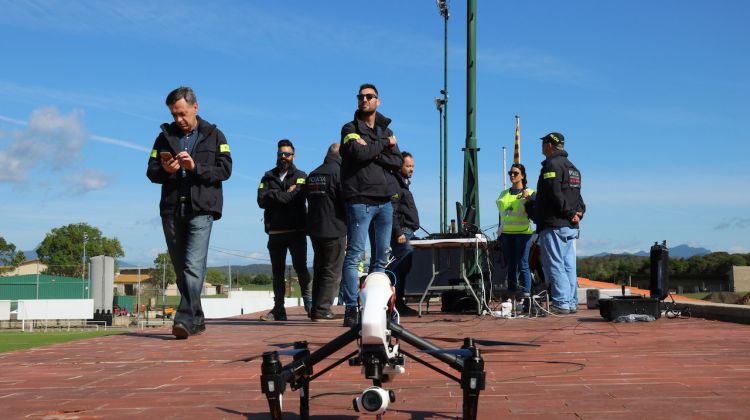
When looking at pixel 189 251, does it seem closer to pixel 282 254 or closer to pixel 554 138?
pixel 282 254

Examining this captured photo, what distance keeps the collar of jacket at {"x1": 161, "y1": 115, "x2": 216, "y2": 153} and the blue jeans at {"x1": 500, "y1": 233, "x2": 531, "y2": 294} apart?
471 centimetres

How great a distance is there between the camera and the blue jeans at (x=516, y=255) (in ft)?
34.4

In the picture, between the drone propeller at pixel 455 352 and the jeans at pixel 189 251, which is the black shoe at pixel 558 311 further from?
the drone propeller at pixel 455 352

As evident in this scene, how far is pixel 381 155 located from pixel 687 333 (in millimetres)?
2735

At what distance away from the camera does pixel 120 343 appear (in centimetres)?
660

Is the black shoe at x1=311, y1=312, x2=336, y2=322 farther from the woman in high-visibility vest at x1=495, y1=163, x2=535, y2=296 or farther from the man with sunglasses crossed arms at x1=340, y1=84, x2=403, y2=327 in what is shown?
the woman in high-visibility vest at x1=495, y1=163, x2=535, y2=296

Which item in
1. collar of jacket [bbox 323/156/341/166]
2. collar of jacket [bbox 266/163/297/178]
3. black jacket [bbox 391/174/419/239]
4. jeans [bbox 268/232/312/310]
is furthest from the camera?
black jacket [bbox 391/174/419/239]

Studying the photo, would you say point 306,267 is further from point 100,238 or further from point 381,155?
point 100,238

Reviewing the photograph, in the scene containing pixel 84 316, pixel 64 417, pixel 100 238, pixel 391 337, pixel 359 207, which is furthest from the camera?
pixel 100 238

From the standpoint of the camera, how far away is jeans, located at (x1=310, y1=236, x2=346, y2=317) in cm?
888

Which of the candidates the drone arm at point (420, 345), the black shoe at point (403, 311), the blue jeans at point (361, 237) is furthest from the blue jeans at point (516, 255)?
the drone arm at point (420, 345)

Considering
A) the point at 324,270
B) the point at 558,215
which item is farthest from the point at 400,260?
the point at 558,215

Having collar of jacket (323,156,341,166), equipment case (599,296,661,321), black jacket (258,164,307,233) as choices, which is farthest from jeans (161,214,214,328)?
equipment case (599,296,661,321)

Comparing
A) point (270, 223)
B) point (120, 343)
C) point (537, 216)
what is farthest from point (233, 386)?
point (537, 216)
